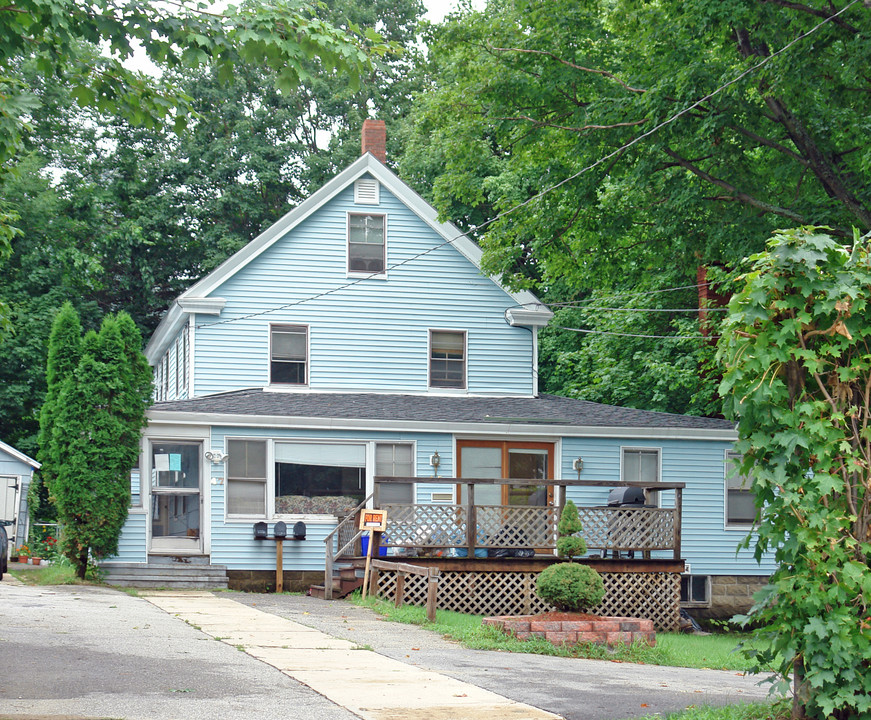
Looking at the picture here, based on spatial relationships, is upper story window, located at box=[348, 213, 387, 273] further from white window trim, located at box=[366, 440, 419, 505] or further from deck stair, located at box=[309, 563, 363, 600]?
deck stair, located at box=[309, 563, 363, 600]

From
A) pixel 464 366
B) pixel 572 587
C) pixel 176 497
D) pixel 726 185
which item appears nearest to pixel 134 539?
pixel 176 497

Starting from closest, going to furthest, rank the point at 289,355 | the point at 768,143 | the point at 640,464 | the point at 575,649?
the point at 575,649
the point at 768,143
the point at 640,464
the point at 289,355

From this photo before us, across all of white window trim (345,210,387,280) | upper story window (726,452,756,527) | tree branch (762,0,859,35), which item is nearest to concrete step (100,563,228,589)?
white window trim (345,210,387,280)

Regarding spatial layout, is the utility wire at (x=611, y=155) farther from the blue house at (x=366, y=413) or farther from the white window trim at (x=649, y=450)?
the white window trim at (x=649, y=450)

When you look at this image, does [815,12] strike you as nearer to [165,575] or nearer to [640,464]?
[640,464]

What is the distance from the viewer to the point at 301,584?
2016 centimetres

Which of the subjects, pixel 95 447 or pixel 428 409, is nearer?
pixel 95 447

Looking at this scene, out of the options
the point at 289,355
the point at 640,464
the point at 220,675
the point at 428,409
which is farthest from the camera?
the point at 289,355

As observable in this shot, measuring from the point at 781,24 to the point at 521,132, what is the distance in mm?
5325

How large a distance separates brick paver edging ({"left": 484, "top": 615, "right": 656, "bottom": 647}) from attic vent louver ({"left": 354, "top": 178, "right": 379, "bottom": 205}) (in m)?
13.0

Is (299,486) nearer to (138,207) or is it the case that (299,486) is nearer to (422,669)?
(422,669)

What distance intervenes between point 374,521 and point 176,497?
5020mm

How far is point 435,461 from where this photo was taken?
68.4 feet

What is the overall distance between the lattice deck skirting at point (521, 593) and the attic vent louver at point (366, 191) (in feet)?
29.7
